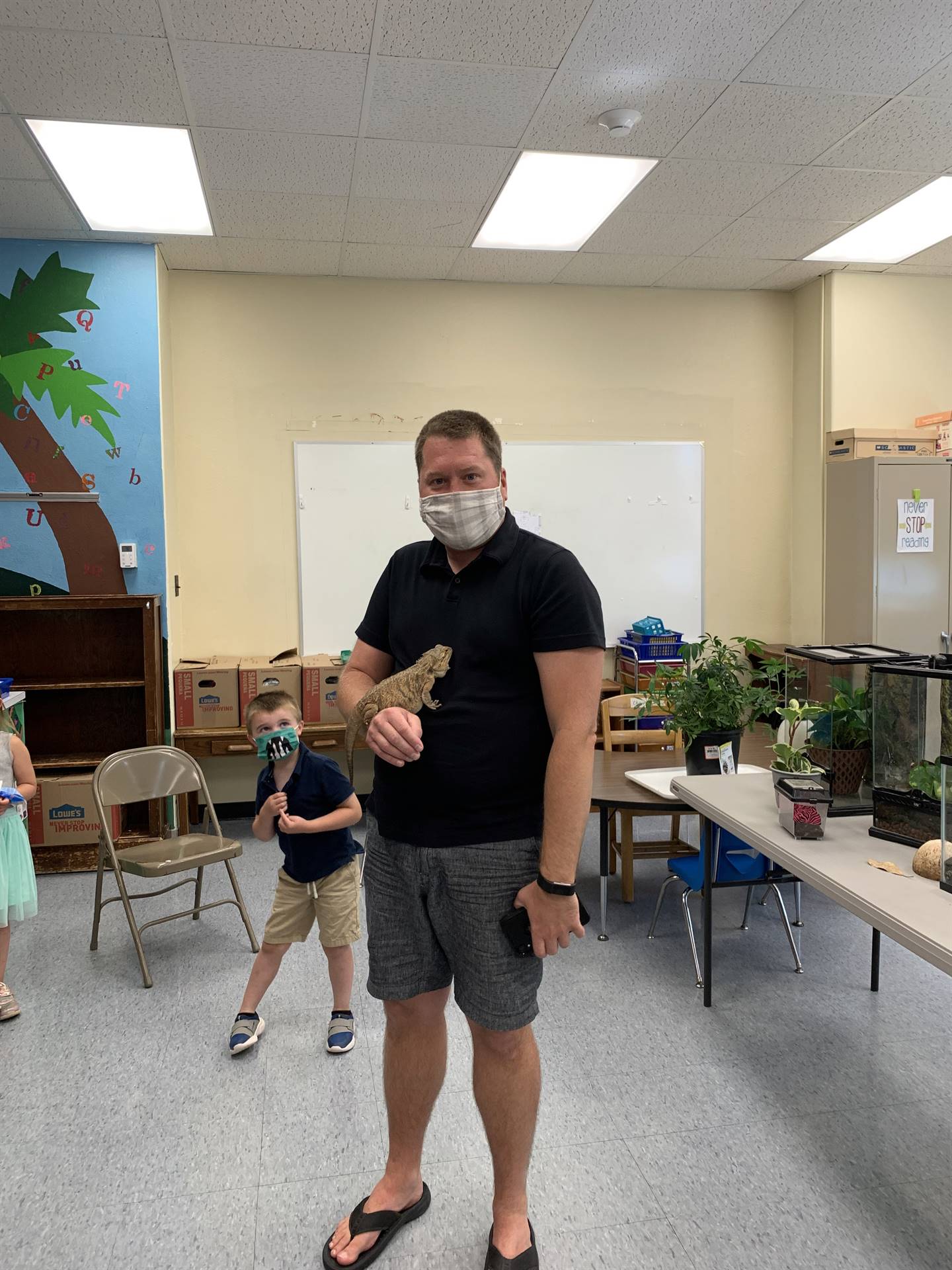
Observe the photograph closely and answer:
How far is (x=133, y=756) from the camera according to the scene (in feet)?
11.3

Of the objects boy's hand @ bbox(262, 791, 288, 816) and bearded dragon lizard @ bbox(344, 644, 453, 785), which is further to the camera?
boy's hand @ bbox(262, 791, 288, 816)

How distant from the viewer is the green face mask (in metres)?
2.41

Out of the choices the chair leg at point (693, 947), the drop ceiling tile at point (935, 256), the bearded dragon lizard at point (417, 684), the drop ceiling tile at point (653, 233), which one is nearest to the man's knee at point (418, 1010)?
the bearded dragon lizard at point (417, 684)

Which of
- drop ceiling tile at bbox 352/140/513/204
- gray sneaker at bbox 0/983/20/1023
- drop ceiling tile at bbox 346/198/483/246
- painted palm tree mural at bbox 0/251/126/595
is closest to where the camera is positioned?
gray sneaker at bbox 0/983/20/1023

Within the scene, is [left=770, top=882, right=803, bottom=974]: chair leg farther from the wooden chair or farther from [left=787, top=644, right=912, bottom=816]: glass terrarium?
[left=787, top=644, right=912, bottom=816]: glass terrarium

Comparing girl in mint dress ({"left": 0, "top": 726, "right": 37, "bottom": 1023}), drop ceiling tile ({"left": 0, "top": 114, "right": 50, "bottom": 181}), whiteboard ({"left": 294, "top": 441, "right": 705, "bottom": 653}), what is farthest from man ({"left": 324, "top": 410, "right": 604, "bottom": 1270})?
whiteboard ({"left": 294, "top": 441, "right": 705, "bottom": 653})

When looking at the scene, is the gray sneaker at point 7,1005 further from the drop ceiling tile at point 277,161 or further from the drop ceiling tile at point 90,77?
the drop ceiling tile at point 277,161

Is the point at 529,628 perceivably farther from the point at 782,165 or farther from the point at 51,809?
the point at 51,809

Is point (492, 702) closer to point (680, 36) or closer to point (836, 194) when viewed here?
point (680, 36)

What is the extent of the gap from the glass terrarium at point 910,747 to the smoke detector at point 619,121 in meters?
2.27

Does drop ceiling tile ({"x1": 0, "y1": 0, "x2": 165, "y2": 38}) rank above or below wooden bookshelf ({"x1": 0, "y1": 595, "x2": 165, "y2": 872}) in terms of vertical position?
above

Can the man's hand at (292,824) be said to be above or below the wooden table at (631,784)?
above

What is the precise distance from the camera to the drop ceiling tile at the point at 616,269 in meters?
4.81

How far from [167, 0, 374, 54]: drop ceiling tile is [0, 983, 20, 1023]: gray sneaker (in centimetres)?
307
